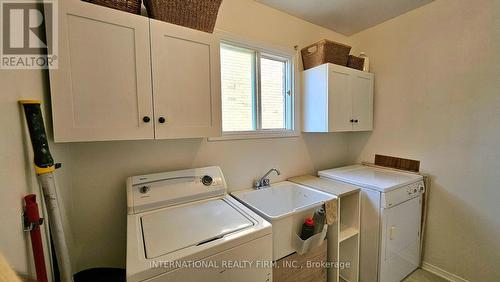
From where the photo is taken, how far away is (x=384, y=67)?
230 cm

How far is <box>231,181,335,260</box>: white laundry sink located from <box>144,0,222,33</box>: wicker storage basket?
52.1 inches

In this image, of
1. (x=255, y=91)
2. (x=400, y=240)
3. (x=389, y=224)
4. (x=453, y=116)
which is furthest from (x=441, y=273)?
(x=255, y=91)

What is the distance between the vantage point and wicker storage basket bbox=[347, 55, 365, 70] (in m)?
2.21

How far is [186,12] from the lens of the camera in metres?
1.24

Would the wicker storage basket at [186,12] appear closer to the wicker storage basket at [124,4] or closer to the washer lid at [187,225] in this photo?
the wicker storage basket at [124,4]

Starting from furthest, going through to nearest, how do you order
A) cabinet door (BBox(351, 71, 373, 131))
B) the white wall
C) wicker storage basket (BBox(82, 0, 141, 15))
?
cabinet door (BBox(351, 71, 373, 131))
the white wall
wicker storage basket (BBox(82, 0, 141, 15))

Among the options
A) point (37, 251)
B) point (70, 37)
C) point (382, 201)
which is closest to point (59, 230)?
point (37, 251)

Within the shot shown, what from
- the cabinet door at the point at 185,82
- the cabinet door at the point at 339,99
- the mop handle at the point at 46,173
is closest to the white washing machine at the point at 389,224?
the cabinet door at the point at 339,99

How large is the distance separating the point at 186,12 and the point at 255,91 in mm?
909

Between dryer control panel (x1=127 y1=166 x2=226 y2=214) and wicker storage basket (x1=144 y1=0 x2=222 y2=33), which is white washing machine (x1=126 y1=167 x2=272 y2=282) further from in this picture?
wicker storage basket (x1=144 y1=0 x2=222 y2=33)

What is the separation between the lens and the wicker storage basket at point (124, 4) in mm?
1060

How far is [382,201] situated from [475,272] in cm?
116

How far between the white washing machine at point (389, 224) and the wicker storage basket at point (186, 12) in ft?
5.96
